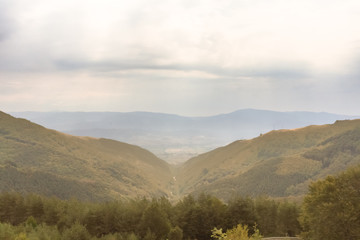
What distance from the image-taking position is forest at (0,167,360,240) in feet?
138

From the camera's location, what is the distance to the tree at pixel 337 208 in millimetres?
41125

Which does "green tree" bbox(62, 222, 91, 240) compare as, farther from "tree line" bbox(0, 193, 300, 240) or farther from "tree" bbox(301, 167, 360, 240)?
"tree" bbox(301, 167, 360, 240)

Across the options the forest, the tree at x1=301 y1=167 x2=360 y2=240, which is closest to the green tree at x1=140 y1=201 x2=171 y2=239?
the forest

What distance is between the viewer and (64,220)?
6688 cm

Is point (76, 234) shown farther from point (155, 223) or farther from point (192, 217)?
point (192, 217)

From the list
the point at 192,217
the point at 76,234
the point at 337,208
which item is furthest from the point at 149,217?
the point at 337,208

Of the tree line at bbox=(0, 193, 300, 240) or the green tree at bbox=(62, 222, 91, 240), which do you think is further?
the tree line at bbox=(0, 193, 300, 240)


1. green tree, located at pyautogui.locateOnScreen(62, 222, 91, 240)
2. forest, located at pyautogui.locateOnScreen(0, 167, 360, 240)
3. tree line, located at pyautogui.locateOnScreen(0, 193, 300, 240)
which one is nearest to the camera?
forest, located at pyautogui.locateOnScreen(0, 167, 360, 240)

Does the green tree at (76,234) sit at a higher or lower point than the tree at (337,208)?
lower

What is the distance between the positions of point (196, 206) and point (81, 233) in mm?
29284

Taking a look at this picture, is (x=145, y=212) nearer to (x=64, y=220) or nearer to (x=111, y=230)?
(x=111, y=230)

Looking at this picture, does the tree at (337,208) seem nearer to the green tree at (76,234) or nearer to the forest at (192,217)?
the forest at (192,217)

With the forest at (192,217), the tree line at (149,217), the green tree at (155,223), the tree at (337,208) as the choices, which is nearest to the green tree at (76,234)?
the forest at (192,217)

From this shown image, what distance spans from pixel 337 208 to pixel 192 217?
1394 inches
